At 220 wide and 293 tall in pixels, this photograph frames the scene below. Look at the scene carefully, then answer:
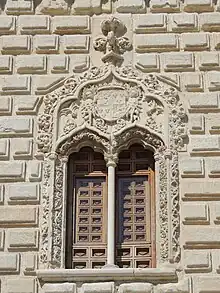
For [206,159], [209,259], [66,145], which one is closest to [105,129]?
[66,145]

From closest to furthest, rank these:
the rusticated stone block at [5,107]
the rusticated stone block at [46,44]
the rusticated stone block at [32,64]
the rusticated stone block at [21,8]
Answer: the rusticated stone block at [5,107]
the rusticated stone block at [32,64]
the rusticated stone block at [46,44]
the rusticated stone block at [21,8]

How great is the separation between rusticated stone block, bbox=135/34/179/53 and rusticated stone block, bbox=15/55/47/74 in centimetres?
100

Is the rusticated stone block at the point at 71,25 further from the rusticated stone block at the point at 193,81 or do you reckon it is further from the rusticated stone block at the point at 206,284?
the rusticated stone block at the point at 206,284

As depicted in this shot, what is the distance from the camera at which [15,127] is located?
365 inches

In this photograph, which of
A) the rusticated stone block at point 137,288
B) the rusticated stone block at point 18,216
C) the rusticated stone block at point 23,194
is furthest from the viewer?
the rusticated stone block at point 23,194

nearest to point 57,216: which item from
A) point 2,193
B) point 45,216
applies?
point 45,216

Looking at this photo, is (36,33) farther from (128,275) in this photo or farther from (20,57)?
(128,275)

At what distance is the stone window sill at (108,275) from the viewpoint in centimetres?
846

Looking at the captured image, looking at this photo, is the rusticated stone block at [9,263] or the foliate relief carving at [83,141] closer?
the rusticated stone block at [9,263]

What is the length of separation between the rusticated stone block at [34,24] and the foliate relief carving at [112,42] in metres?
0.57

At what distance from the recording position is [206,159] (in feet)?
29.7

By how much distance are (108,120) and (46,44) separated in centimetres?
114

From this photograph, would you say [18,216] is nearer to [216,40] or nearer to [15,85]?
[15,85]

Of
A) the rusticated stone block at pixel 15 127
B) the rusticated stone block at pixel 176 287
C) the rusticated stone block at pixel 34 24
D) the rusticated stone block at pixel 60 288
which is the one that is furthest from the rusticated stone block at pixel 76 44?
the rusticated stone block at pixel 176 287
